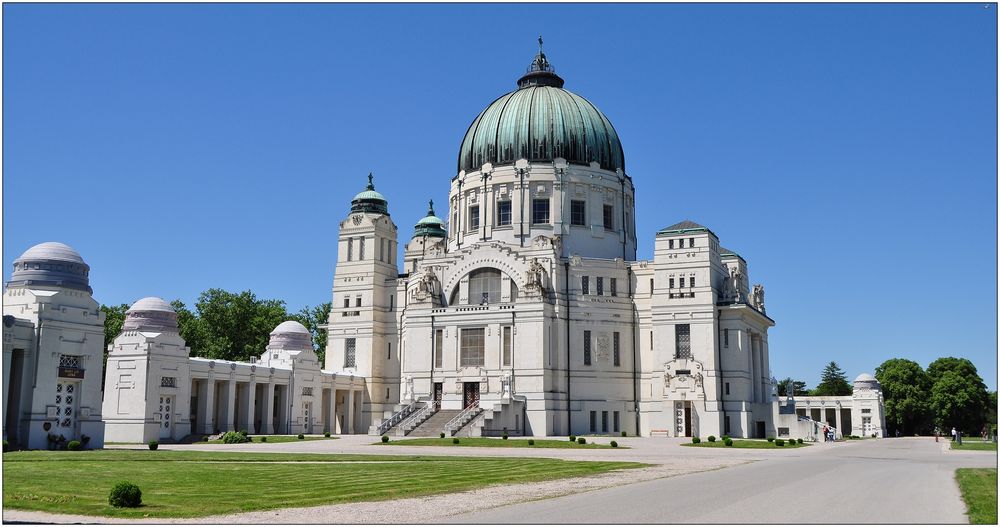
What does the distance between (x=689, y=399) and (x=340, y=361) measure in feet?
112

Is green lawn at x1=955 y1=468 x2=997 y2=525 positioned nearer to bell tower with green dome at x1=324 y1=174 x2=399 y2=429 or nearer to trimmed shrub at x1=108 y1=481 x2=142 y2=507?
trimmed shrub at x1=108 y1=481 x2=142 y2=507

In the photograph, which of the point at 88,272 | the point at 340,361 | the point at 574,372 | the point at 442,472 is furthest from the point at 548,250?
the point at 442,472

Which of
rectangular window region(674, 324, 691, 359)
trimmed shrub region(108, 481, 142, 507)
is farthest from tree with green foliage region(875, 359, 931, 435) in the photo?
trimmed shrub region(108, 481, 142, 507)

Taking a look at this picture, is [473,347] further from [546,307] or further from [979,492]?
[979,492]

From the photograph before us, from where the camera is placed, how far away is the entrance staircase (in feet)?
238

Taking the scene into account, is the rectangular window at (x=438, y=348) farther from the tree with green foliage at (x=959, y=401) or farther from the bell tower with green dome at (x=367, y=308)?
the tree with green foliage at (x=959, y=401)

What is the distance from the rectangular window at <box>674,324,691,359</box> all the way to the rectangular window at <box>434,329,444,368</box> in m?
20.1

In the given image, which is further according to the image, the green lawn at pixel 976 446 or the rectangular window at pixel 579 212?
the rectangular window at pixel 579 212

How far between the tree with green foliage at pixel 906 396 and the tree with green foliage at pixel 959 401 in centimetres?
127

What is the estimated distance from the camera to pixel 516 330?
80125 millimetres

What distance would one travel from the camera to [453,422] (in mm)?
73062

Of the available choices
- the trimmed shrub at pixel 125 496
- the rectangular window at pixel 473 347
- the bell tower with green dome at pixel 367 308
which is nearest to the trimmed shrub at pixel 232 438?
the rectangular window at pixel 473 347

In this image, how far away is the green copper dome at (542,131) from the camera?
88875 mm

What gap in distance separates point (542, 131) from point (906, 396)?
5706 centimetres
